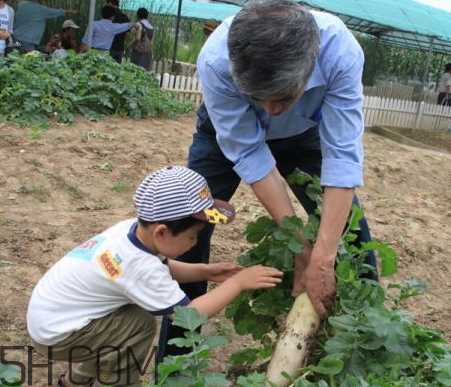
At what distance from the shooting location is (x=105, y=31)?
9898 millimetres

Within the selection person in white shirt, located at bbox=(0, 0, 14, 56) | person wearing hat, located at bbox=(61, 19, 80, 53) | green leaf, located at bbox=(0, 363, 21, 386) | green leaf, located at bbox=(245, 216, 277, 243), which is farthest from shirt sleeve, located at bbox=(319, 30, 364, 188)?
person wearing hat, located at bbox=(61, 19, 80, 53)

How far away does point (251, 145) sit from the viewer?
2.21 meters

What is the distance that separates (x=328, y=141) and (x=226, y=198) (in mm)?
639

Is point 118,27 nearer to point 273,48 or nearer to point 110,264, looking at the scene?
point 110,264

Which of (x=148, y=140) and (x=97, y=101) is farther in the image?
(x=97, y=101)

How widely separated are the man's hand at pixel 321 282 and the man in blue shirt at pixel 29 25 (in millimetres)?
8537

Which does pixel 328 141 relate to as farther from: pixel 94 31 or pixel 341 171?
pixel 94 31

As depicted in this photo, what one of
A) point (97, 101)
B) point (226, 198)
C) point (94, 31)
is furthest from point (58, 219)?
point (94, 31)

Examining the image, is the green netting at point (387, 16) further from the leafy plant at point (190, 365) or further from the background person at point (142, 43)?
the leafy plant at point (190, 365)

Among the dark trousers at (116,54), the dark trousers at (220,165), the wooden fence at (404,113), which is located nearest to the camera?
the dark trousers at (220,165)

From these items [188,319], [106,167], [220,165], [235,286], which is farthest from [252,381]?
[106,167]

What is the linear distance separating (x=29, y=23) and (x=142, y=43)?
1.60 m

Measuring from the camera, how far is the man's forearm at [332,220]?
6.72ft

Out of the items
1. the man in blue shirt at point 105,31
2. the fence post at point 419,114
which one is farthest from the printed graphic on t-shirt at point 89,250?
the fence post at point 419,114
